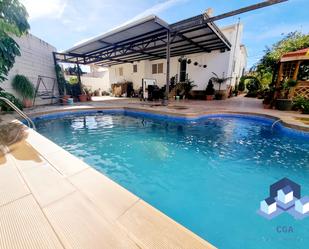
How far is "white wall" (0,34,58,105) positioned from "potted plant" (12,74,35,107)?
0.15m

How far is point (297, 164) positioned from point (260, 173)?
0.85 metres

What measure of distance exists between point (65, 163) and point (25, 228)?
2.58ft

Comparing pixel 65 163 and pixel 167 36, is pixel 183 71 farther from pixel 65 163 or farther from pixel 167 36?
pixel 65 163

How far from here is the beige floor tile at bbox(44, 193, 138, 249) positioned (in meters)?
0.78

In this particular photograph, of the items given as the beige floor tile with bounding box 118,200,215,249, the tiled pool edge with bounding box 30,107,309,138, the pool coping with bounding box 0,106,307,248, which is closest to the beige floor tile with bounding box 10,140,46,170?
the pool coping with bounding box 0,106,307,248

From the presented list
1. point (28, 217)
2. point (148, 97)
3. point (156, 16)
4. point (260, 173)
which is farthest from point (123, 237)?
point (148, 97)

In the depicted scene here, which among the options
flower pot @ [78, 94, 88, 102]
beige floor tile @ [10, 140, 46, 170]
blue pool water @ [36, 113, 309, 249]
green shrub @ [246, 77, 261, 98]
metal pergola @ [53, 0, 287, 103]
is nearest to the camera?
blue pool water @ [36, 113, 309, 249]

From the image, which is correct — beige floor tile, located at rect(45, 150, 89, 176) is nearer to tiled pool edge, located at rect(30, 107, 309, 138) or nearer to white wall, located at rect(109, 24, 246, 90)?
tiled pool edge, located at rect(30, 107, 309, 138)

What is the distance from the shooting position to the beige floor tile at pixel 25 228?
2.57 ft

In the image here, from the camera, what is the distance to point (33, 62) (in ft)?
23.7

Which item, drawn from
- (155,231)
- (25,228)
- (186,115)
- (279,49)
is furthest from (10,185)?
(279,49)

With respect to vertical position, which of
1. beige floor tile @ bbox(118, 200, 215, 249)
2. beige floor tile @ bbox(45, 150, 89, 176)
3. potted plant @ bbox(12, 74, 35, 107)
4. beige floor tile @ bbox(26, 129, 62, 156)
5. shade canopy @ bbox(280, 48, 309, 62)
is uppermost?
shade canopy @ bbox(280, 48, 309, 62)

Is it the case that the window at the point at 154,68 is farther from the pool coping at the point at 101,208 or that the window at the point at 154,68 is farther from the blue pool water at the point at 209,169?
the pool coping at the point at 101,208

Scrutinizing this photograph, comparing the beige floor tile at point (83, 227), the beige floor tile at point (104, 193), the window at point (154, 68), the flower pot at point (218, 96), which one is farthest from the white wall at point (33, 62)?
the flower pot at point (218, 96)
